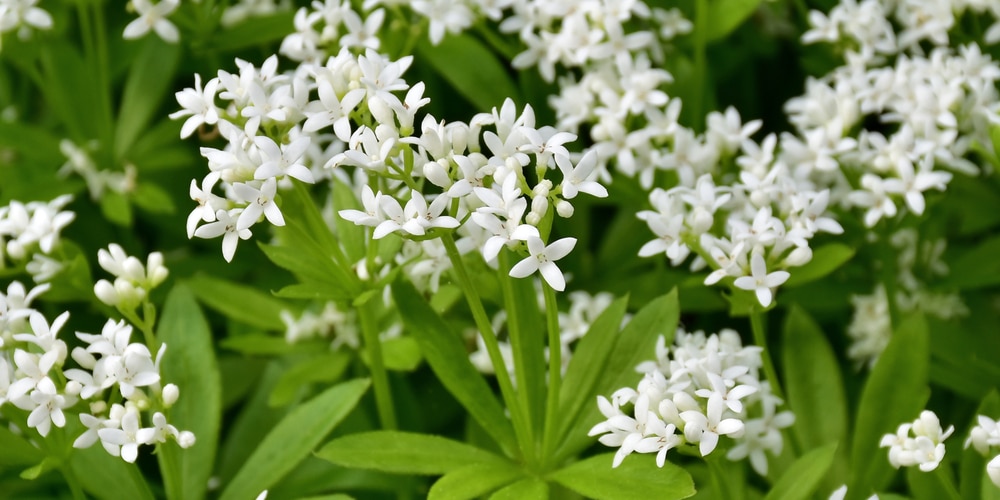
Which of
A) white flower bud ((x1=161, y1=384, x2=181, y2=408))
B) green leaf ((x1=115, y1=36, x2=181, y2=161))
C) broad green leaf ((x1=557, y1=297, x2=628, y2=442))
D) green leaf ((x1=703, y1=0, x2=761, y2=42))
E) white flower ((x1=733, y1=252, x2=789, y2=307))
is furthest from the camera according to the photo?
green leaf ((x1=115, y1=36, x2=181, y2=161))

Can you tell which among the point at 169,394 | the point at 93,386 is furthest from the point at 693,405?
the point at 93,386

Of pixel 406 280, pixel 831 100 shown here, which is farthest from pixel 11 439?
pixel 831 100

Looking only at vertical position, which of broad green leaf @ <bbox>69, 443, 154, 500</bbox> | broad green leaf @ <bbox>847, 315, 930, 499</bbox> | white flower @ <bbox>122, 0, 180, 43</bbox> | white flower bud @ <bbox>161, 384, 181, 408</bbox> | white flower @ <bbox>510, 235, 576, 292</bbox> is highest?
white flower @ <bbox>122, 0, 180, 43</bbox>

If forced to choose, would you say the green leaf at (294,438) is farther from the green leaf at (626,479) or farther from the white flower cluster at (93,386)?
the green leaf at (626,479)

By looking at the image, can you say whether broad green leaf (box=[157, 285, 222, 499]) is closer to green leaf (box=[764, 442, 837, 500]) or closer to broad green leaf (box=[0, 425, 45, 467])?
broad green leaf (box=[0, 425, 45, 467])

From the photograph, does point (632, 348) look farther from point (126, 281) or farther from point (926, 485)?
point (126, 281)

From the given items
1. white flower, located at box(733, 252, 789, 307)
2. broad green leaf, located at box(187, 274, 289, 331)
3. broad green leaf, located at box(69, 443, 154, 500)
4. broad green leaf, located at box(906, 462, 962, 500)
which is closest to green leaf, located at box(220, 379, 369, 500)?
broad green leaf, located at box(69, 443, 154, 500)

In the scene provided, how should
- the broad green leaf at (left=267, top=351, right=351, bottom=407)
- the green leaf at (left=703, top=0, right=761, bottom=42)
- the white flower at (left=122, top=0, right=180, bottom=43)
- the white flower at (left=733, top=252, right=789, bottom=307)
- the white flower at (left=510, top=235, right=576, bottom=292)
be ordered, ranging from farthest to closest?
1. the green leaf at (left=703, top=0, right=761, bottom=42)
2. the white flower at (left=122, top=0, right=180, bottom=43)
3. the broad green leaf at (left=267, top=351, right=351, bottom=407)
4. the white flower at (left=733, top=252, right=789, bottom=307)
5. the white flower at (left=510, top=235, right=576, bottom=292)
